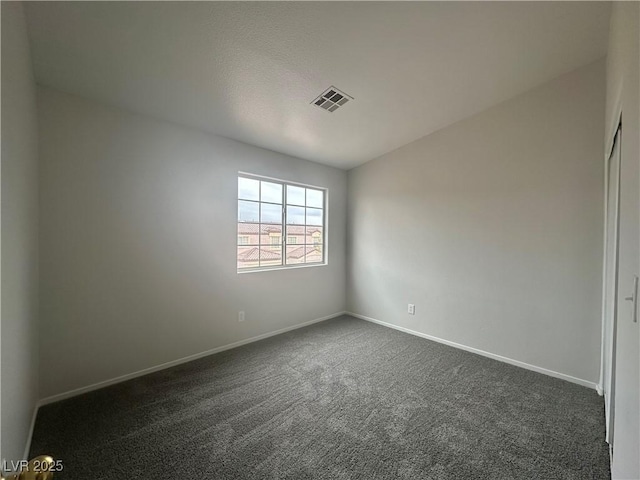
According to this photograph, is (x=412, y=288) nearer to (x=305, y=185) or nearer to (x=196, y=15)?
(x=305, y=185)

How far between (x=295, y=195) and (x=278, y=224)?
1.70ft

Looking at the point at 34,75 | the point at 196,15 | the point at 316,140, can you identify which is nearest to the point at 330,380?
the point at 316,140

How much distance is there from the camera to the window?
3371 millimetres

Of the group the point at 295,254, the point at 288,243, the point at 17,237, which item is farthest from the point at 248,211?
the point at 17,237

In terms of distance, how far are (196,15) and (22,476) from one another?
7.03 ft

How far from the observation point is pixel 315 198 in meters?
4.19

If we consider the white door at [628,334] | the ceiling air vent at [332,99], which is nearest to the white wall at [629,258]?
the white door at [628,334]

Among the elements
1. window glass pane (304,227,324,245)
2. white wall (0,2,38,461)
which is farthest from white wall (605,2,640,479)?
window glass pane (304,227,324,245)

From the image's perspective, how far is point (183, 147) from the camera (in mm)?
2760

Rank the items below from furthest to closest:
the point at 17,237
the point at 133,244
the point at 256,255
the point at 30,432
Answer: the point at 256,255, the point at 133,244, the point at 30,432, the point at 17,237

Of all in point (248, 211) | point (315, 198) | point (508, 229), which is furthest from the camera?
point (315, 198)

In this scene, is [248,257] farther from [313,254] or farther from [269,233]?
[313,254]

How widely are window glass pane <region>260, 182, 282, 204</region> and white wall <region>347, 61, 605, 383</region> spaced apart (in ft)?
4.86

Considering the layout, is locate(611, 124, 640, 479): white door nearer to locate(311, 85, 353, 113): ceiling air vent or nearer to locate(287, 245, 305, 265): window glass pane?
locate(311, 85, 353, 113): ceiling air vent
